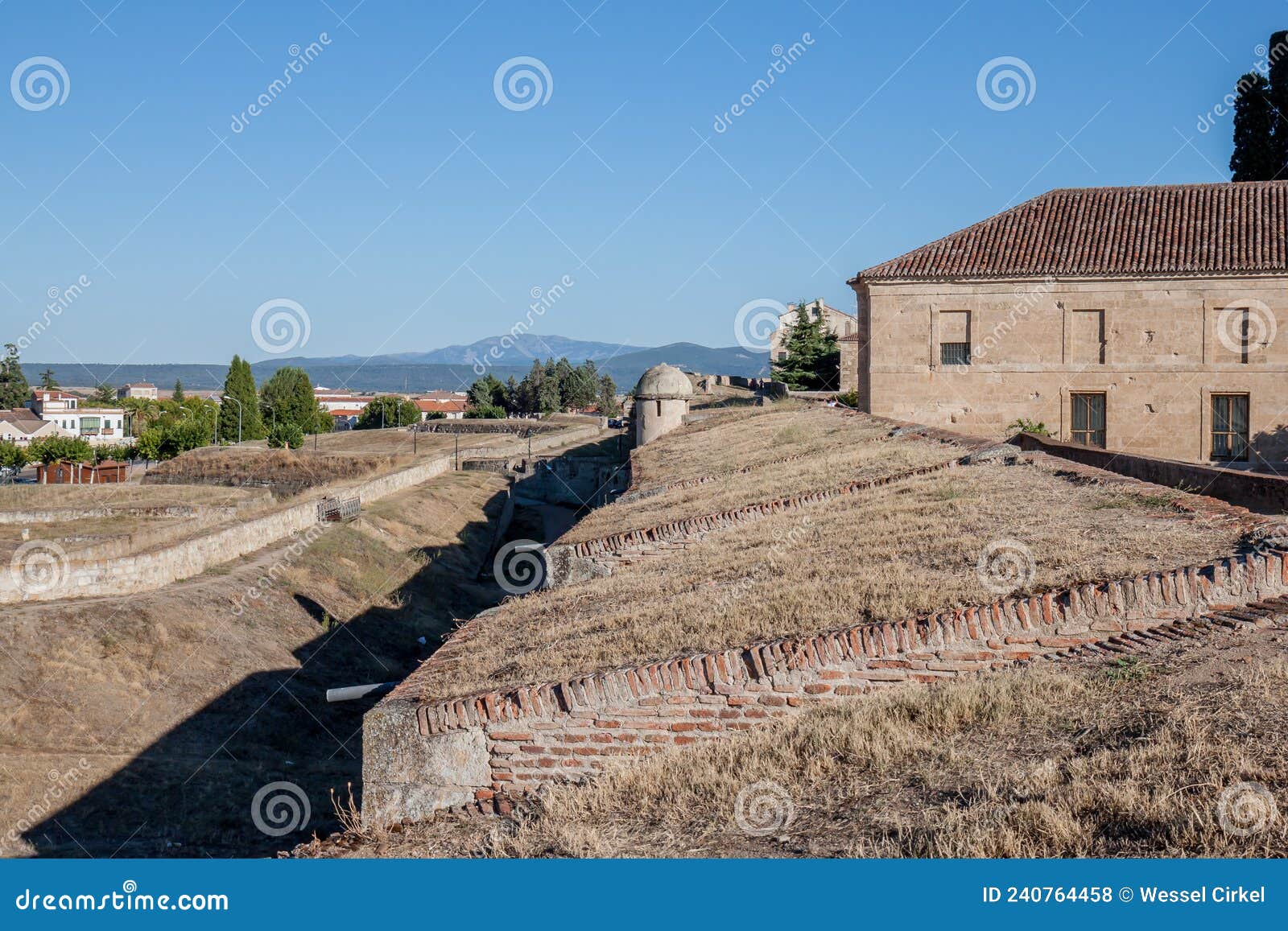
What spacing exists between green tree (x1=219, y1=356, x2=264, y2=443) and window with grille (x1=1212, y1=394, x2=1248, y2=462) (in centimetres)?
5609

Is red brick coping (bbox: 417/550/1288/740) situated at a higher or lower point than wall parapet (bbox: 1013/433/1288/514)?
lower

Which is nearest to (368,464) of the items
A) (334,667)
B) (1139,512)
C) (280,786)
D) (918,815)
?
(334,667)

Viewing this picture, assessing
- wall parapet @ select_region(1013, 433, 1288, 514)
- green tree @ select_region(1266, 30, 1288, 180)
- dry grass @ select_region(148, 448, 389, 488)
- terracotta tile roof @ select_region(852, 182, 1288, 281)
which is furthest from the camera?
dry grass @ select_region(148, 448, 389, 488)

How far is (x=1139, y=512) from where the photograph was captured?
9.09 meters

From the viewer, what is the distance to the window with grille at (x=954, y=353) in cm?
2630

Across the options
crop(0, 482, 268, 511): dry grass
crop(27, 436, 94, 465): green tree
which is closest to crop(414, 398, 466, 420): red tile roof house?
crop(27, 436, 94, 465): green tree

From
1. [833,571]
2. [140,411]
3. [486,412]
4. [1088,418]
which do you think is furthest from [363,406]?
[833,571]

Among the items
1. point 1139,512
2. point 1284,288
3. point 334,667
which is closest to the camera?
point 1139,512

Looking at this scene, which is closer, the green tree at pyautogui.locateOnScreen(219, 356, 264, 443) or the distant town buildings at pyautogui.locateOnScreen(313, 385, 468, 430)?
the green tree at pyautogui.locateOnScreen(219, 356, 264, 443)

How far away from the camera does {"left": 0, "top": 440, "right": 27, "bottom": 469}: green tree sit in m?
62.9

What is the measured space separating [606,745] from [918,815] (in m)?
1.96

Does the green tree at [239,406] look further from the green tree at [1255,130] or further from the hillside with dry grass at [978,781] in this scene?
the hillside with dry grass at [978,781]

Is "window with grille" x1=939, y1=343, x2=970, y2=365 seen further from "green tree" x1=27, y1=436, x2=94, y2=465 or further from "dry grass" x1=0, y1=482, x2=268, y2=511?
"green tree" x1=27, y1=436, x2=94, y2=465

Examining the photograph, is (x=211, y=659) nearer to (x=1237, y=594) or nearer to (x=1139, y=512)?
(x=1139, y=512)
